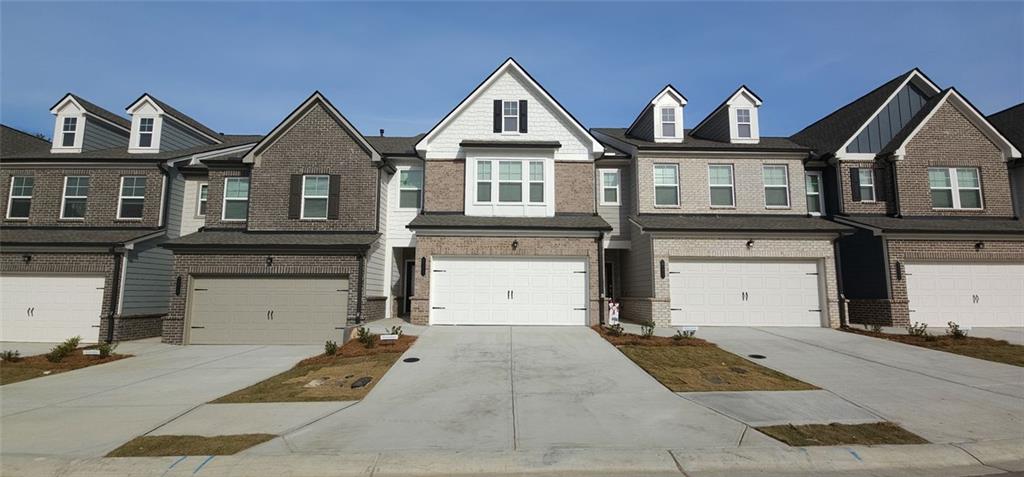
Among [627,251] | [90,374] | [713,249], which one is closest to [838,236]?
[713,249]

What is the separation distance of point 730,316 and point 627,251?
4.70 m

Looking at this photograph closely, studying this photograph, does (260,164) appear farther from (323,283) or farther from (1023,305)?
(1023,305)

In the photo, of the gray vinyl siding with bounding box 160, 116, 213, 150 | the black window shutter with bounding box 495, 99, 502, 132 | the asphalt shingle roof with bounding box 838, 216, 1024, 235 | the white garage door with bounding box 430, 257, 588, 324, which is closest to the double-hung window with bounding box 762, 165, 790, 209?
the asphalt shingle roof with bounding box 838, 216, 1024, 235

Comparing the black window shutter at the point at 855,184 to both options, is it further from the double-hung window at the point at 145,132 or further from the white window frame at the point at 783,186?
the double-hung window at the point at 145,132

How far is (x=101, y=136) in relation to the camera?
2081cm

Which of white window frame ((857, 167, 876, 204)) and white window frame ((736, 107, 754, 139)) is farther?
white window frame ((736, 107, 754, 139))

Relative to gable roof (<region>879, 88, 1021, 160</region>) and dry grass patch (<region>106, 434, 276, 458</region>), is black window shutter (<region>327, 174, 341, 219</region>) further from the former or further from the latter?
gable roof (<region>879, 88, 1021, 160</region>)

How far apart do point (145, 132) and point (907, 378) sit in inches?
1045

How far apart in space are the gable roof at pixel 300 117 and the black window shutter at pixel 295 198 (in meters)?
1.62

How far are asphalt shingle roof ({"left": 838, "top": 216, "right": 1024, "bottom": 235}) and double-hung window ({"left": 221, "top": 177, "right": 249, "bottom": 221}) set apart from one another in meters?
22.0

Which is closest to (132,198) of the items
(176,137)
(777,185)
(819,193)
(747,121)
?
(176,137)

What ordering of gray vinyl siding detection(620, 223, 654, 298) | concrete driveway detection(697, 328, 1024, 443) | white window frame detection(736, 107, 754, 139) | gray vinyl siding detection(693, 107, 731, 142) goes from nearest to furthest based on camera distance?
1. concrete driveway detection(697, 328, 1024, 443)
2. gray vinyl siding detection(620, 223, 654, 298)
3. white window frame detection(736, 107, 754, 139)
4. gray vinyl siding detection(693, 107, 731, 142)

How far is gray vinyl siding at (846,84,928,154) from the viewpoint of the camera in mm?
18844

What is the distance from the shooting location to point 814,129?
912 inches
